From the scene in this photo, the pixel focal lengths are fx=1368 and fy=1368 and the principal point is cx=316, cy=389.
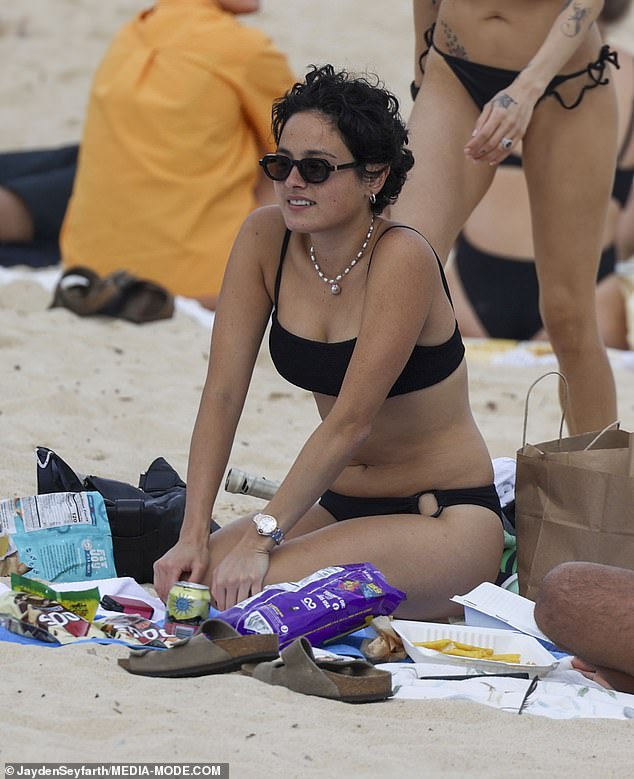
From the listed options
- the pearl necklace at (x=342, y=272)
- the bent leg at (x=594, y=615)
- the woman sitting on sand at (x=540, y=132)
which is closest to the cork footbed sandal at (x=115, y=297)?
the woman sitting on sand at (x=540, y=132)

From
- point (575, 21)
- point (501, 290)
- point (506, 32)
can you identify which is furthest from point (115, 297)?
point (575, 21)

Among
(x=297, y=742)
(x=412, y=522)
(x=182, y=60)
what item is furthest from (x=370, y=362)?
(x=182, y=60)

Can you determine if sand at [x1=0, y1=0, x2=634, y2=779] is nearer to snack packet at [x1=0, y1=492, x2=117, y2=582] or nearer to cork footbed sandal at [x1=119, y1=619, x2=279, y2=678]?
cork footbed sandal at [x1=119, y1=619, x2=279, y2=678]

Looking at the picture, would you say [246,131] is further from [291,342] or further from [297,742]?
[297,742]

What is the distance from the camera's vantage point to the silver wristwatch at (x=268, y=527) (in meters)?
2.95

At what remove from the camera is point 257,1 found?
6.45 metres

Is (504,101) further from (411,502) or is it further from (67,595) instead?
(67,595)

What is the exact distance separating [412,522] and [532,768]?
91 centimetres

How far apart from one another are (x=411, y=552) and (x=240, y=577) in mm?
382

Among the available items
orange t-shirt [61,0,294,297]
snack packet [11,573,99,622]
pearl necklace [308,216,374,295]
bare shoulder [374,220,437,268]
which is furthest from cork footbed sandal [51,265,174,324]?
snack packet [11,573,99,622]

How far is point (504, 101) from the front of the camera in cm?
337

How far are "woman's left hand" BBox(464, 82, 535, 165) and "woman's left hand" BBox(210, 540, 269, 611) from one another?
1.13 metres

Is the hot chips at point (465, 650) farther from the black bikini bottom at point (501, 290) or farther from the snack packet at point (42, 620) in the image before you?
the black bikini bottom at point (501, 290)

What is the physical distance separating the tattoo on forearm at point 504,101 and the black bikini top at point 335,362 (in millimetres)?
512
